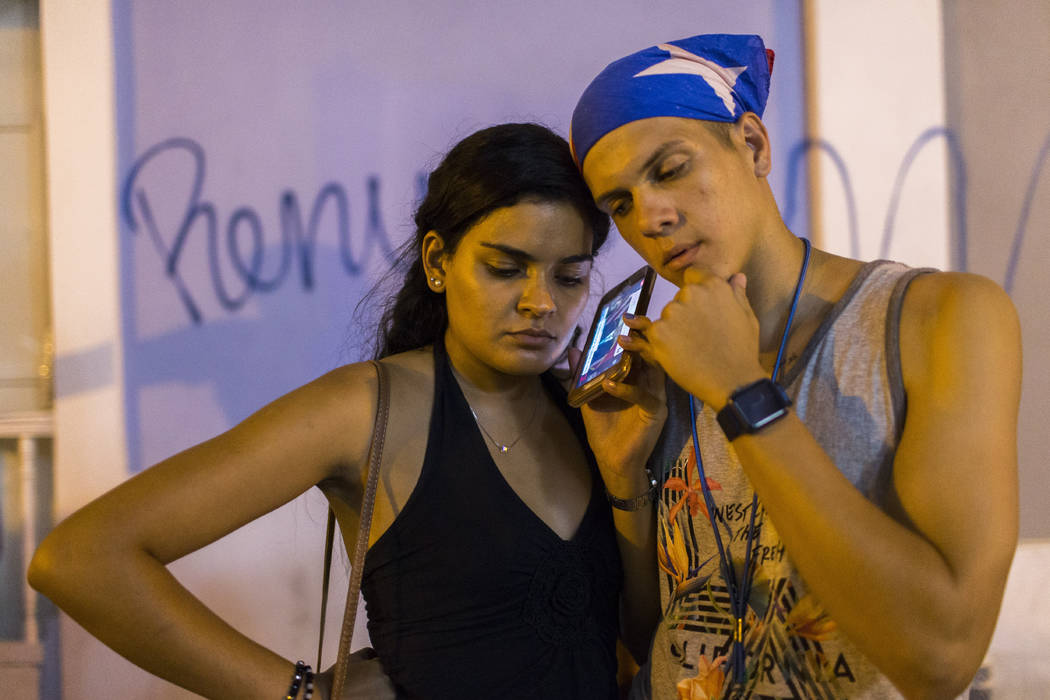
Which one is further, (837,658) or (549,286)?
(549,286)

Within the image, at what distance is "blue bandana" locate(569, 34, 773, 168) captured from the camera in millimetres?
1127

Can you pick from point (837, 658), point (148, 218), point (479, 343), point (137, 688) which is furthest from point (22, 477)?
point (837, 658)

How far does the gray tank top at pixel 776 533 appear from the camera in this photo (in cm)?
95

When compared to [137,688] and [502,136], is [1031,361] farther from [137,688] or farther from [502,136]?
[137,688]

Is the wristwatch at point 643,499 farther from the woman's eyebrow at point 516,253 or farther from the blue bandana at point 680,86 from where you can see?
the blue bandana at point 680,86

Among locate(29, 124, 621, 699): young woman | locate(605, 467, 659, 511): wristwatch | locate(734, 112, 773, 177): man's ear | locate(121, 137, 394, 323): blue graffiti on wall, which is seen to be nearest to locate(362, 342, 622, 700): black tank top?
locate(29, 124, 621, 699): young woman

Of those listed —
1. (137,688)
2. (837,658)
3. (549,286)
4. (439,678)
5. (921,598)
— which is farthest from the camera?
(137,688)

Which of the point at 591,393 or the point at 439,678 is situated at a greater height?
the point at 591,393

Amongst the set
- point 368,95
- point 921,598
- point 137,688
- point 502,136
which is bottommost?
point 137,688

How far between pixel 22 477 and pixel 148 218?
2.58ft

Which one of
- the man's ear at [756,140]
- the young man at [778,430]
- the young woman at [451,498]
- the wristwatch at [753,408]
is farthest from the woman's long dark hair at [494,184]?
the wristwatch at [753,408]

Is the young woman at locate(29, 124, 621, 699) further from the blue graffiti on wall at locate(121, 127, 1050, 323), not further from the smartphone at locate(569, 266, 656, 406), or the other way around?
the blue graffiti on wall at locate(121, 127, 1050, 323)

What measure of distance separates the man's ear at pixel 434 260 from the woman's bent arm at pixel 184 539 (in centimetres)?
34

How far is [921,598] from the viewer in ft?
2.71
